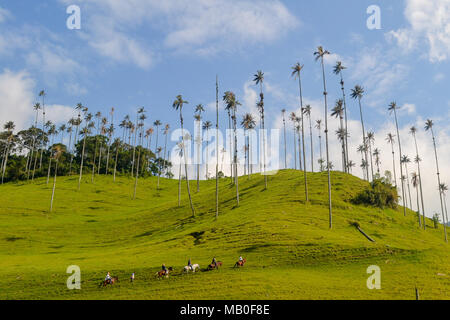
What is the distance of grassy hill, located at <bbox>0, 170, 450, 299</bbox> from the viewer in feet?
125

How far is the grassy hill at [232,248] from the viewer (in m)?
38.0

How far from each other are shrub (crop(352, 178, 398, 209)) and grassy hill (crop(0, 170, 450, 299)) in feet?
8.22

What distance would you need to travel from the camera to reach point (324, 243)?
173 feet

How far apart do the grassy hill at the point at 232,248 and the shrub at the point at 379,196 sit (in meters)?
2.50

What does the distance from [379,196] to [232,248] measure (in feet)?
169

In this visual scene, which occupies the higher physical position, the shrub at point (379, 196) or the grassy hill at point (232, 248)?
the shrub at point (379, 196)

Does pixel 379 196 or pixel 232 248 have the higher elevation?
pixel 379 196

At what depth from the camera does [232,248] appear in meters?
56.2

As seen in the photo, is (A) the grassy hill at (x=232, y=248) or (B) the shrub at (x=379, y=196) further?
(B) the shrub at (x=379, y=196)
